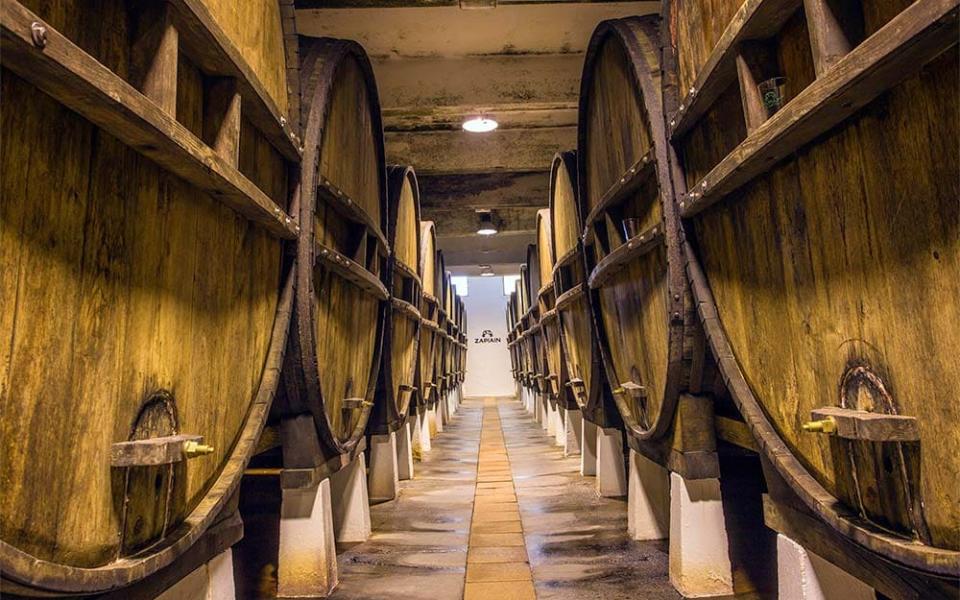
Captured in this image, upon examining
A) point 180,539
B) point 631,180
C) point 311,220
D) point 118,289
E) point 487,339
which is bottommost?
point 180,539

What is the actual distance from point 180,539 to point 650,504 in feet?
7.32

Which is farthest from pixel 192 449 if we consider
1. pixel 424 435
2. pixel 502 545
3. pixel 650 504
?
pixel 424 435

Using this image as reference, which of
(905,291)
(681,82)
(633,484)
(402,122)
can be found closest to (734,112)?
(681,82)

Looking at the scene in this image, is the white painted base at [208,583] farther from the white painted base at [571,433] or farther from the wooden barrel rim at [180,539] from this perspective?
the white painted base at [571,433]

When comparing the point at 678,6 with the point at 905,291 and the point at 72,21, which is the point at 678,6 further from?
the point at 72,21

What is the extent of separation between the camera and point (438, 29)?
4016mm

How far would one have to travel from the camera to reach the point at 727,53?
1.43 metres

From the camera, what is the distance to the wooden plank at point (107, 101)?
28.8 inches

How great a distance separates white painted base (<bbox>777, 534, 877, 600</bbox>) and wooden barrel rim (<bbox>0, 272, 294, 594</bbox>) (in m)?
1.47

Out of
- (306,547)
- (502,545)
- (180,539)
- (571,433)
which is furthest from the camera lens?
(571,433)

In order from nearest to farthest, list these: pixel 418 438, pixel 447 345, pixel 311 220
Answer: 1. pixel 311 220
2. pixel 418 438
3. pixel 447 345

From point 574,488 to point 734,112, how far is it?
9.74ft

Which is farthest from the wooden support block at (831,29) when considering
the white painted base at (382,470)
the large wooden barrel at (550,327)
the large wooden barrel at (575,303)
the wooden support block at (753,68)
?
the large wooden barrel at (550,327)

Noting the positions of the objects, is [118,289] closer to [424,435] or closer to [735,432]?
[735,432]
